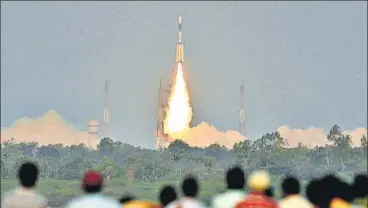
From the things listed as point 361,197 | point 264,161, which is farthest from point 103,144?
point 361,197

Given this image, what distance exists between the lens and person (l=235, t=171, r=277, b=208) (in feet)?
60.8

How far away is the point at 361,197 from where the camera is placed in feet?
64.7

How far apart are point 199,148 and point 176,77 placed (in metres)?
8.45

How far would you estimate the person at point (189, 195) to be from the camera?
19781 mm

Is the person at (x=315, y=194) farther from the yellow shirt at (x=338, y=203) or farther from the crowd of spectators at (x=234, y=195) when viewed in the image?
the yellow shirt at (x=338, y=203)

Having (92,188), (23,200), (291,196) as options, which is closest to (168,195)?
(291,196)

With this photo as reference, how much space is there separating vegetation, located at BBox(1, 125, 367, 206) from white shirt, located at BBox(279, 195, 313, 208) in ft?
264

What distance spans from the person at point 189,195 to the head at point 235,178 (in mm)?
543

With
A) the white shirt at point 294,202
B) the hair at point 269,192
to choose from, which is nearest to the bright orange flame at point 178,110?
the hair at point 269,192

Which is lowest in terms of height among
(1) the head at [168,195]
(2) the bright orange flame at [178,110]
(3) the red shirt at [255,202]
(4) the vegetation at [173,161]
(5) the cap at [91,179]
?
(3) the red shirt at [255,202]

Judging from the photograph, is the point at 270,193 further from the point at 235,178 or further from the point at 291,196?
the point at 291,196

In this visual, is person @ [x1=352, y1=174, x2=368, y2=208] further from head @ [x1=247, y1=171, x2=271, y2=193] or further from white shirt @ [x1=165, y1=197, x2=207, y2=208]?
white shirt @ [x1=165, y1=197, x2=207, y2=208]

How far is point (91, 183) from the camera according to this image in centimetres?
1819

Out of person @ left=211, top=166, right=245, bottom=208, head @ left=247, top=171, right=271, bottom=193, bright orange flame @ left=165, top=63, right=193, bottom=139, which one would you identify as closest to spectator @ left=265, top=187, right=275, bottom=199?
person @ left=211, top=166, right=245, bottom=208
